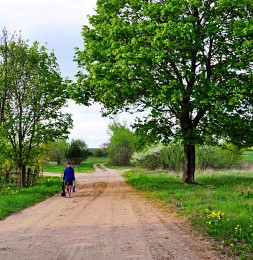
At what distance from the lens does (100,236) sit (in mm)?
9414

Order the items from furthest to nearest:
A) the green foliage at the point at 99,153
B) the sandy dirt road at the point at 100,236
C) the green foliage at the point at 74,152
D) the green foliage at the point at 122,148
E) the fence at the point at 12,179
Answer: the green foliage at the point at 99,153, the green foliage at the point at 74,152, the green foliage at the point at 122,148, the fence at the point at 12,179, the sandy dirt road at the point at 100,236

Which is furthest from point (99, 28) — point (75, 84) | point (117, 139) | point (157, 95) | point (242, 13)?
point (117, 139)

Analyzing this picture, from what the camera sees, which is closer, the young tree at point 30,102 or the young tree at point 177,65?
the young tree at point 177,65

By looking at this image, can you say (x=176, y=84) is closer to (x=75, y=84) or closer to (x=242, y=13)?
(x=242, y=13)

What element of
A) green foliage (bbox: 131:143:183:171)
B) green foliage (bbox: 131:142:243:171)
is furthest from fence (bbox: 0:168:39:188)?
green foliage (bbox: 131:142:243:171)

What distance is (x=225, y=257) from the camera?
25.1ft

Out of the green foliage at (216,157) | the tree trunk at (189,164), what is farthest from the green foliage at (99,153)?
the tree trunk at (189,164)

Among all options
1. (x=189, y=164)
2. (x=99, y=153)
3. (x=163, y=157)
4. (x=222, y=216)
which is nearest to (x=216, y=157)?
(x=163, y=157)

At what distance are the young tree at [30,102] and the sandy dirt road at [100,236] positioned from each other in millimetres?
12272

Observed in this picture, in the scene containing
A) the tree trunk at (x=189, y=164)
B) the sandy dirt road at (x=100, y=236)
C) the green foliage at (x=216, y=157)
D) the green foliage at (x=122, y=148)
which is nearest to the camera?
the sandy dirt road at (x=100, y=236)

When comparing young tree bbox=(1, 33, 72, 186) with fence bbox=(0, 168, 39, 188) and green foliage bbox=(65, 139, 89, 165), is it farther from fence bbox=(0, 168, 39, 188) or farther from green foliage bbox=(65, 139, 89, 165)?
green foliage bbox=(65, 139, 89, 165)

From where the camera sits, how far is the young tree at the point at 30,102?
25.1m

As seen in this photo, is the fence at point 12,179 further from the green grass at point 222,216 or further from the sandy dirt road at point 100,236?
the green grass at point 222,216

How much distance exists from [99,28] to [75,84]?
391cm
